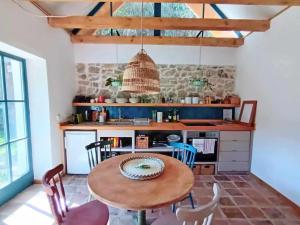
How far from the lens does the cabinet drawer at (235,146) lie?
142 inches

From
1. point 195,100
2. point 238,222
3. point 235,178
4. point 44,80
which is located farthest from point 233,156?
point 44,80

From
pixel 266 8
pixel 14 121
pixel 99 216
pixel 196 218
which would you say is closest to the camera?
pixel 196 218

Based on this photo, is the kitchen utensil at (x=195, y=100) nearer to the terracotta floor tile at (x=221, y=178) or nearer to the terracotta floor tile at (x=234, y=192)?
the terracotta floor tile at (x=221, y=178)

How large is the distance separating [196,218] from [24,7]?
3088 mm

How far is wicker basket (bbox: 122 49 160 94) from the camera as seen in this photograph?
5.48ft

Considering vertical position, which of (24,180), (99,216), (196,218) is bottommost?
(24,180)

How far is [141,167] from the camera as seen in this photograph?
1883mm

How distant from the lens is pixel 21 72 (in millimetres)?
2951

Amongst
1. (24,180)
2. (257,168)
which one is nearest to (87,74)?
(24,180)

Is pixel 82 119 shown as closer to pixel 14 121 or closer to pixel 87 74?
pixel 87 74

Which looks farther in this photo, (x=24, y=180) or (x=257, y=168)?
(x=257, y=168)

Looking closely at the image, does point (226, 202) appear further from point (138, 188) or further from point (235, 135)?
point (138, 188)

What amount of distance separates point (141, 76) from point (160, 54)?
277 cm

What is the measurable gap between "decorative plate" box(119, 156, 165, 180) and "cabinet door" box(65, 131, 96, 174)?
1.59 metres
